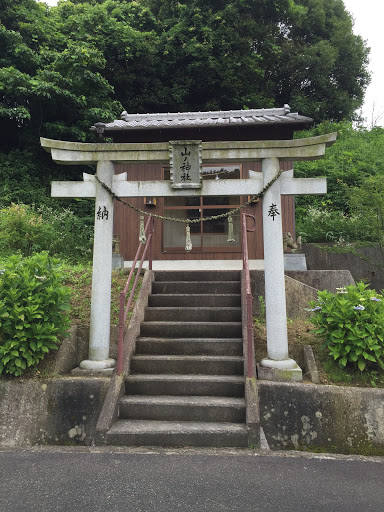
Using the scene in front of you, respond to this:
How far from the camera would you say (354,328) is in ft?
14.5

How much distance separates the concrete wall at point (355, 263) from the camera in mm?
8594

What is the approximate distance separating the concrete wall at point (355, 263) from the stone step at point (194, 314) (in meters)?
4.54

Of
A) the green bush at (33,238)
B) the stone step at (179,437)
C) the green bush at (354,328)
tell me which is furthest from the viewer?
the green bush at (33,238)

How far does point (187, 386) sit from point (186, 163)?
121 inches

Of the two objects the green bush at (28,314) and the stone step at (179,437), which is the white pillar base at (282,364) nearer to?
the stone step at (179,437)

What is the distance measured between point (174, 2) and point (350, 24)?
1275cm

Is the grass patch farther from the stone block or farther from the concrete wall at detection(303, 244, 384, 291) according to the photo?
the concrete wall at detection(303, 244, 384, 291)

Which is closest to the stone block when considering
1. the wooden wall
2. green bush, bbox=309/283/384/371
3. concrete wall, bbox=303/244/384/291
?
green bush, bbox=309/283/384/371

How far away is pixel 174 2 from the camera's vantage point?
20781 millimetres

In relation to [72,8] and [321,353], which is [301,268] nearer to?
[321,353]

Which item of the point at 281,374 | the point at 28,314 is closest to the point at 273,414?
the point at 281,374

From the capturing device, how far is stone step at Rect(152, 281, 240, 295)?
6406mm

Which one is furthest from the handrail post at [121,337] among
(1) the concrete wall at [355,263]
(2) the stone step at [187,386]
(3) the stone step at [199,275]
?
(1) the concrete wall at [355,263]

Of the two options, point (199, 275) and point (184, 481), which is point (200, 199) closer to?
point (199, 275)
